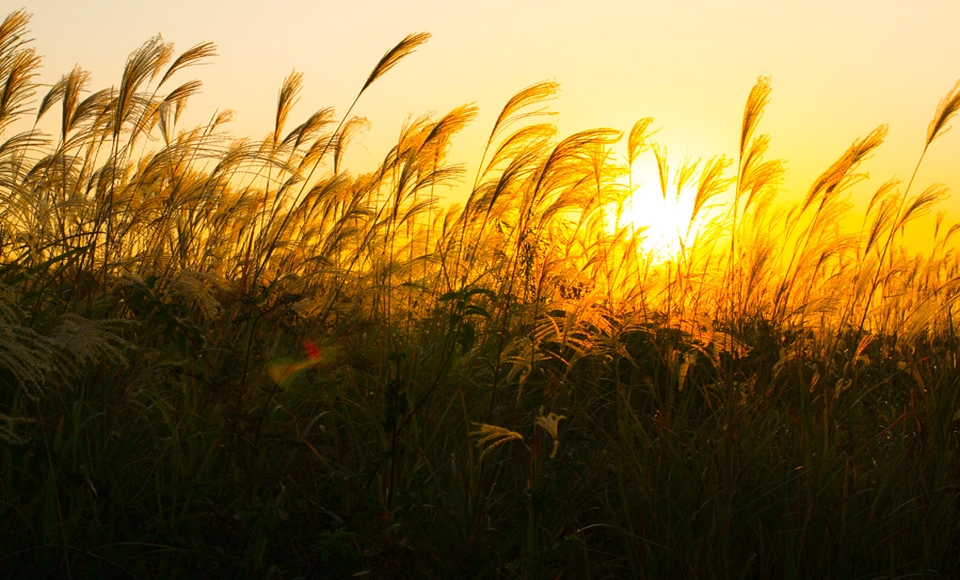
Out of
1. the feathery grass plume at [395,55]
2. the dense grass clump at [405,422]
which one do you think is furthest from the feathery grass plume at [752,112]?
the feathery grass plume at [395,55]

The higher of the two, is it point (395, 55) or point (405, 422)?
point (395, 55)

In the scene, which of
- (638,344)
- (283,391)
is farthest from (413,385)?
(638,344)

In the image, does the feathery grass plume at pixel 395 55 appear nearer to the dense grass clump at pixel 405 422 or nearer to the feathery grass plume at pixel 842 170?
the dense grass clump at pixel 405 422

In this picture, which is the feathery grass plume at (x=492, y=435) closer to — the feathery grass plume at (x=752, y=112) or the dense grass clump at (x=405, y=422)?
the dense grass clump at (x=405, y=422)

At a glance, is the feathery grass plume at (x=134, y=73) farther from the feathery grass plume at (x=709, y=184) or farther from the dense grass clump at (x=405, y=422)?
the feathery grass plume at (x=709, y=184)

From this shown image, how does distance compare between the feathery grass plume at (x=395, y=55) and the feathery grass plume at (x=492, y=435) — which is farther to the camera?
the feathery grass plume at (x=395, y=55)

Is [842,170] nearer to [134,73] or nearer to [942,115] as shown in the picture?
[942,115]

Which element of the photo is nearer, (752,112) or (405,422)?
(405,422)

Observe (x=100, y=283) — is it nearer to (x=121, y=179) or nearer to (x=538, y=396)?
(x=121, y=179)

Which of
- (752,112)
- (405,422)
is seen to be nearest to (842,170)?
(752,112)

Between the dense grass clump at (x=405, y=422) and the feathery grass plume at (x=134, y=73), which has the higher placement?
the feathery grass plume at (x=134, y=73)

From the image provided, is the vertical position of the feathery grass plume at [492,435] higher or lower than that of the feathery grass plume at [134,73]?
lower

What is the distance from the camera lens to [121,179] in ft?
14.8

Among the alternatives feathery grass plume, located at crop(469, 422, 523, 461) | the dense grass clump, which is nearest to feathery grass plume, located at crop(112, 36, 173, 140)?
the dense grass clump
